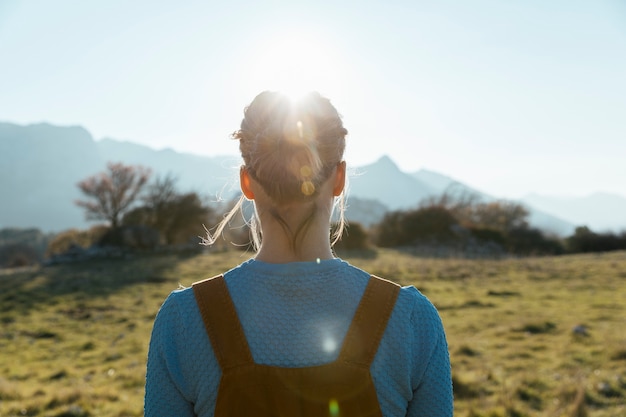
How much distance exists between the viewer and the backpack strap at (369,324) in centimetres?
141

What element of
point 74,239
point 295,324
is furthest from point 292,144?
point 74,239

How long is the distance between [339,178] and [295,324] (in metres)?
0.52

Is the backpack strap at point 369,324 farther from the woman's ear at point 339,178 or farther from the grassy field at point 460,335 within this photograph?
the grassy field at point 460,335

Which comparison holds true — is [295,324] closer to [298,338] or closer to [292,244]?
[298,338]

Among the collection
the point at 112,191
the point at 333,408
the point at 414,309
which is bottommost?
the point at 333,408

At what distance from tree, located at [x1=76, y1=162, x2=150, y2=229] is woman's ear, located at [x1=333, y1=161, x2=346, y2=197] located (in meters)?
38.1

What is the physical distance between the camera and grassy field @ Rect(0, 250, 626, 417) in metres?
7.15

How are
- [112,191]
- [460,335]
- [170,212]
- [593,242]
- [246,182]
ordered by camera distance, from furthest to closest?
[170,212] < [112,191] < [593,242] < [460,335] < [246,182]

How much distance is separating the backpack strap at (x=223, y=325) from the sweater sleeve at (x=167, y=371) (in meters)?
0.11

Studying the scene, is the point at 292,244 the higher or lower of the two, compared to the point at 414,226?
lower

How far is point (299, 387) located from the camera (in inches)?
55.1

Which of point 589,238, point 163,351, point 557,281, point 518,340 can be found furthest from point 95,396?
point 589,238

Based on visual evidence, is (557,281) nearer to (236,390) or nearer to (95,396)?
(95,396)

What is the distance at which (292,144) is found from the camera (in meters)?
1.46
